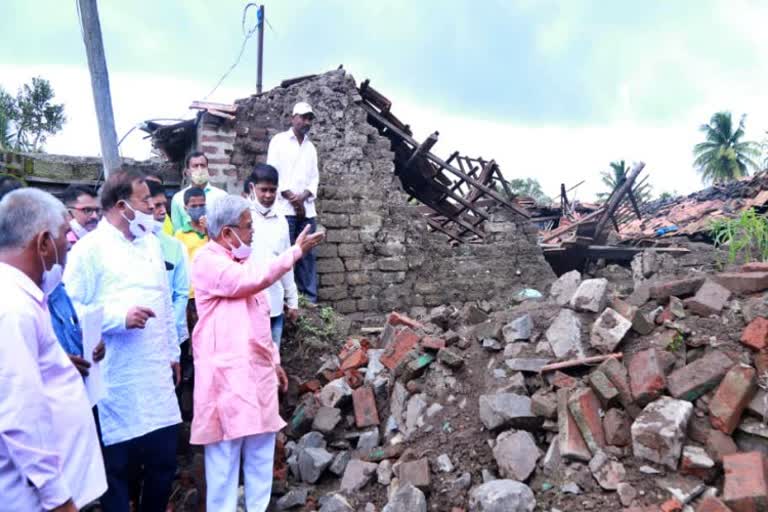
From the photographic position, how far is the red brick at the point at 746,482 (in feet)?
7.48

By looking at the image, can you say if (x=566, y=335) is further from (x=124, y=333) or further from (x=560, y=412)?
(x=124, y=333)

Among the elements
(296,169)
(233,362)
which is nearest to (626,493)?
(233,362)

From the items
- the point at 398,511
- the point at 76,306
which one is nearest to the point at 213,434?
the point at 76,306

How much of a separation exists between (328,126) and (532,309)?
3.78 metres

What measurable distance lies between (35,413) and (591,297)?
3.15m

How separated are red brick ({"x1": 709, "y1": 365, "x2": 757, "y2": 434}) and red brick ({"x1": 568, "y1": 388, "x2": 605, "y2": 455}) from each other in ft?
1.76

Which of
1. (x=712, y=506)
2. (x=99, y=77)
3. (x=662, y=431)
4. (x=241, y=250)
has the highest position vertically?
(x=99, y=77)

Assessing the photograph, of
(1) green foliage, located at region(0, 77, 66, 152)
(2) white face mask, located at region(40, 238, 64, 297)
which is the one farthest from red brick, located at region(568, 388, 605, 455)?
(1) green foliage, located at region(0, 77, 66, 152)

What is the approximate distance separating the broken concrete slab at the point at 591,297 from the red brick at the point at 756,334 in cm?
80

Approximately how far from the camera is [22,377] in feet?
4.56

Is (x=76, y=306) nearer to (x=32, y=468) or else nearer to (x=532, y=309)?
(x=32, y=468)

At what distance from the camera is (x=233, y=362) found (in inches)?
99.2

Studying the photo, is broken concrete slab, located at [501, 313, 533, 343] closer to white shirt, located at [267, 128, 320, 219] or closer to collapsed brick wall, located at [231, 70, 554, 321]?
white shirt, located at [267, 128, 320, 219]

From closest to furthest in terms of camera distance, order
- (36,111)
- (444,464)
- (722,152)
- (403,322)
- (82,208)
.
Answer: (444,464)
(82,208)
(403,322)
(36,111)
(722,152)
